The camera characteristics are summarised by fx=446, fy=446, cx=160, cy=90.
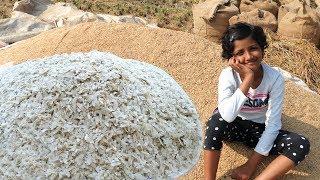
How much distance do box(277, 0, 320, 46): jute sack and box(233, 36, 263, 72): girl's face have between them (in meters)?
2.08

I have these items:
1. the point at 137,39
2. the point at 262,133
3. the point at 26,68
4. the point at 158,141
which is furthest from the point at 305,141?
the point at 137,39

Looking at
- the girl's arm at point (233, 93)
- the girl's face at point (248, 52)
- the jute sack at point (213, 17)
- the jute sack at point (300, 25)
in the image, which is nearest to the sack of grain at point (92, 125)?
the girl's arm at point (233, 93)

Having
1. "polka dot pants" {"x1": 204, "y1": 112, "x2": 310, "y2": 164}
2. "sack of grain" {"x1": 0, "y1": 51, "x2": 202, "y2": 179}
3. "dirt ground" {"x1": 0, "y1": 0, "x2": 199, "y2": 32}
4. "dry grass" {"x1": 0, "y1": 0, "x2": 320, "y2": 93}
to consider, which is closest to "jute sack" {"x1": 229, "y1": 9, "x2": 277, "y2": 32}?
"dry grass" {"x1": 0, "y1": 0, "x2": 320, "y2": 93}

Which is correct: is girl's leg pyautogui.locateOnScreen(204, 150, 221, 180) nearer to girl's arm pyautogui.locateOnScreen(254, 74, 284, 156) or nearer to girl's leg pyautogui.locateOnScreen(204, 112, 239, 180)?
girl's leg pyautogui.locateOnScreen(204, 112, 239, 180)

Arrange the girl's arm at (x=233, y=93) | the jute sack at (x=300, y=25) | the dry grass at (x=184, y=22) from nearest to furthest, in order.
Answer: the girl's arm at (x=233, y=93) < the dry grass at (x=184, y=22) < the jute sack at (x=300, y=25)

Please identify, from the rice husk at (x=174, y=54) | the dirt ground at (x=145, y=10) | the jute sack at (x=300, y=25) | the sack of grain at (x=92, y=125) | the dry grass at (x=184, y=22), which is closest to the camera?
the sack of grain at (x=92, y=125)

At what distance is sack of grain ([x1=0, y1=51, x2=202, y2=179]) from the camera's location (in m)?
1.29

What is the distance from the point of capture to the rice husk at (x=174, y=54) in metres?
2.39

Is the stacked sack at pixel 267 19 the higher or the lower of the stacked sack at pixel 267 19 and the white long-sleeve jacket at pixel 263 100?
the lower

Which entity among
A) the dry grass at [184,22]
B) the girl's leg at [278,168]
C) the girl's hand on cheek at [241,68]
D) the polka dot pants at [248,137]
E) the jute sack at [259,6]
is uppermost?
the girl's hand on cheek at [241,68]

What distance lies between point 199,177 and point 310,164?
535 millimetres

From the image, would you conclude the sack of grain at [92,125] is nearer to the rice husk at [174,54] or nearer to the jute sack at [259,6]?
the rice husk at [174,54]

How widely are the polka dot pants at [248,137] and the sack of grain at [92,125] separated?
36 centimetres

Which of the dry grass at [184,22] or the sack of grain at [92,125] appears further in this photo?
the dry grass at [184,22]
